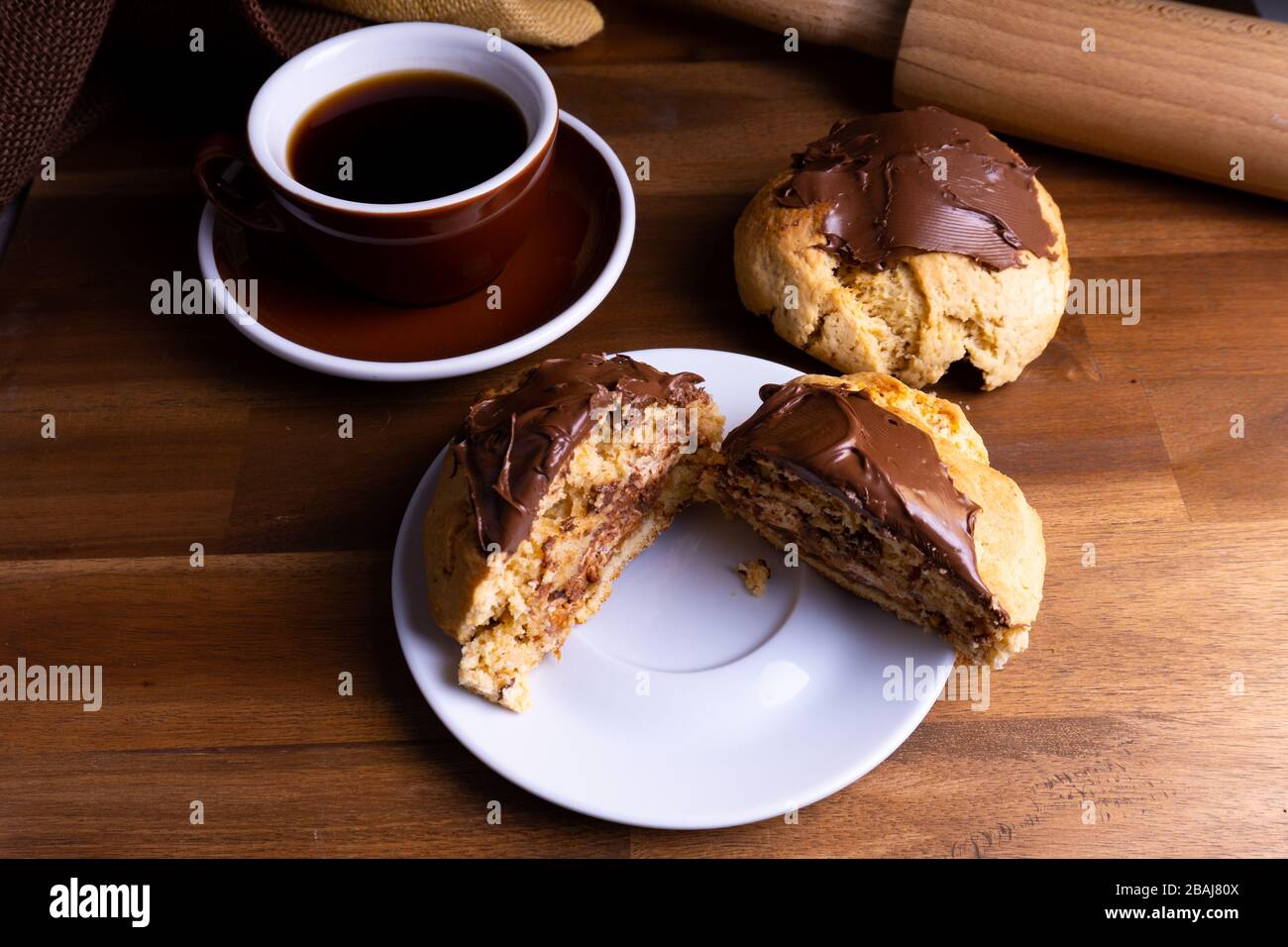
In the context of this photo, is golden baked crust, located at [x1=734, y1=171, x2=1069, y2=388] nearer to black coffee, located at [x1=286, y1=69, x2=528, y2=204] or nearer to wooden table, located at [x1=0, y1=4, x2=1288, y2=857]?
wooden table, located at [x1=0, y1=4, x2=1288, y2=857]

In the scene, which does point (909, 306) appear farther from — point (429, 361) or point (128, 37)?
point (128, 37)

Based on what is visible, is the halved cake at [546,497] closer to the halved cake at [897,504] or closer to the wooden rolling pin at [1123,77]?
the halved cake at [897,504]

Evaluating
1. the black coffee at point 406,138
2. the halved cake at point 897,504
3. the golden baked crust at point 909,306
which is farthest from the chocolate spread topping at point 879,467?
the black coffee at point 406,138

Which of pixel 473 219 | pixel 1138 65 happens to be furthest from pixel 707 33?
pixel 473 219

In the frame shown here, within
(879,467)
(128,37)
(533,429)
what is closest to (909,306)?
(879,467)

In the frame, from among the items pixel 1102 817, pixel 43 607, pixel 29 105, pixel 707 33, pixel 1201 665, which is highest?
pixel 707 33

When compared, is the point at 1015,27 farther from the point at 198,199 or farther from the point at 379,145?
the point at 198,199
